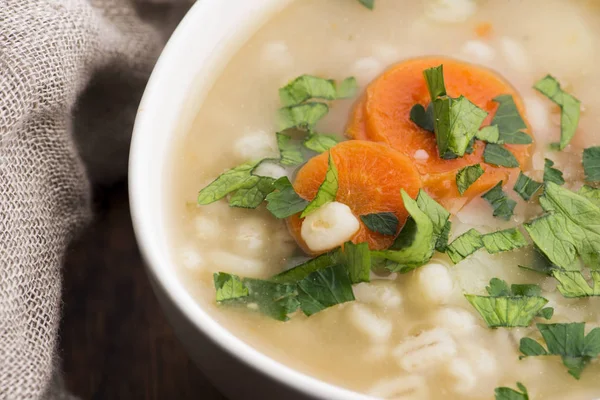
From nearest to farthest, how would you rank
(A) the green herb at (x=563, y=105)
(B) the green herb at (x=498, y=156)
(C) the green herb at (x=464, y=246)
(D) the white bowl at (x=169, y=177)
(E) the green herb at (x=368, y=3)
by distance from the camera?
(D) the white bowl at (x=169, y=177), (C) the green herb at (x=464, y=246), (B) the green herb at (x=498, y=156), (A) the green herb at (x=563, y=105), (E) the green herb at (x=368, y=3)

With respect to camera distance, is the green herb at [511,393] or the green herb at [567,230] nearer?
the green herb at [511,393]

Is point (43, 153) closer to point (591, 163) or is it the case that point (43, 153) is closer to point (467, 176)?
point (467, 176)

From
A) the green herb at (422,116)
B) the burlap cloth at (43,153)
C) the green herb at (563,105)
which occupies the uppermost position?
the green herb at (563,105)

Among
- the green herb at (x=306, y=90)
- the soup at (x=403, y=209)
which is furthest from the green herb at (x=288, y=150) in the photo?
the green herb at (x=306, y=90)

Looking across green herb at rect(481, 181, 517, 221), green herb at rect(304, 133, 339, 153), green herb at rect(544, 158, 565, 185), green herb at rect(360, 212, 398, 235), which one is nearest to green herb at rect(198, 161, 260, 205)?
green herb at rect(304, 133, 339, 153)

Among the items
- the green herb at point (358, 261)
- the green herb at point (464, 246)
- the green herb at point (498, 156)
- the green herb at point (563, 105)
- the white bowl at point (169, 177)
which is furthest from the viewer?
the green herb at point (563, 105)

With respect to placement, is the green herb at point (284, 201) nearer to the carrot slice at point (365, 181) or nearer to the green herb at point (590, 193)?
the carrot slice at point (365, 181)

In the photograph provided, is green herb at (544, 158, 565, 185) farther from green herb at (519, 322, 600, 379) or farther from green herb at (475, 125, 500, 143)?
green herb at (519, 322, 600, 379)
